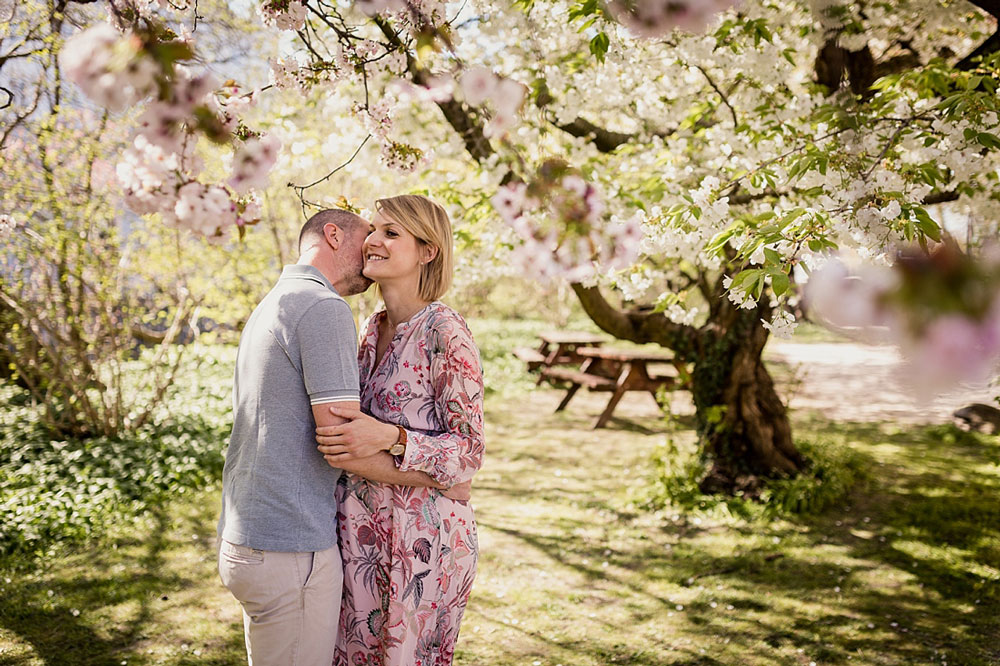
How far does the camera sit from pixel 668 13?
1.24 m

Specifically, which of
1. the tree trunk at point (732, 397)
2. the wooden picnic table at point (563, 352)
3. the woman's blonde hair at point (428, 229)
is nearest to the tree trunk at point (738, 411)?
the tree trunk at point (732, 397)

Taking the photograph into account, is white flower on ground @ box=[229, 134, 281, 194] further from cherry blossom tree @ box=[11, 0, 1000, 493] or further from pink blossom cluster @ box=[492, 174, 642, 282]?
pink blossom cluster @ box=[492, 174, 642, 282]

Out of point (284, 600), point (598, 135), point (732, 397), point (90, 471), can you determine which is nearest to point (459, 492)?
point (284, 600)

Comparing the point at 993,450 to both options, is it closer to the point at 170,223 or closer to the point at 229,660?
the point at 229,660

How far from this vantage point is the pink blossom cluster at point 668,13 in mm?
1226

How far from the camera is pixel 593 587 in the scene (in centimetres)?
407

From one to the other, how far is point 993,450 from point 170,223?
773 centimetres

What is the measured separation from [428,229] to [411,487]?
78cm

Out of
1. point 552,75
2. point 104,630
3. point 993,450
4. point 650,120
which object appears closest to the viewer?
point 104,630

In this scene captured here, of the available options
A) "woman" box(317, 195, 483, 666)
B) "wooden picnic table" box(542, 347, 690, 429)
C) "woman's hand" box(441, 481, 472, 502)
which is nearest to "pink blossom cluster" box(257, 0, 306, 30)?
"woman" box(317, 195, 483, 666)

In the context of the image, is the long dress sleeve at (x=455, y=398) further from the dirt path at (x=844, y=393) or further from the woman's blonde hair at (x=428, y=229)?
the dirt path at (x=844, y=393)

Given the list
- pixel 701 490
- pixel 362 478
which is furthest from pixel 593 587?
pixel 362 478

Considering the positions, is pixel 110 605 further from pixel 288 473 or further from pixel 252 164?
pixel 252 164

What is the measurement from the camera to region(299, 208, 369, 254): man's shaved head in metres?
2.03
